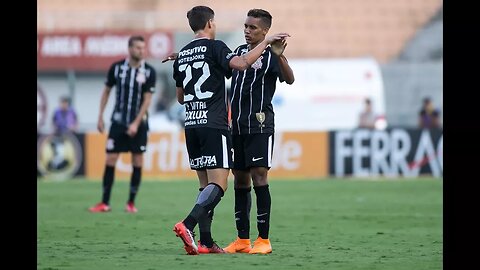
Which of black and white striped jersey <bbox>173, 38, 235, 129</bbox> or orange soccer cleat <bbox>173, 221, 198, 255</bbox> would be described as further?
black and white striped jersey <bbox>173, 38, 235, 129</bbox>

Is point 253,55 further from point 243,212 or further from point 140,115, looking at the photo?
point 140,115

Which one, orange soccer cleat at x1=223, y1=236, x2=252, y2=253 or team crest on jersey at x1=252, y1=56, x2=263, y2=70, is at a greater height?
team crest on jersey at x1=252, y1=56, x2=263, y2=70

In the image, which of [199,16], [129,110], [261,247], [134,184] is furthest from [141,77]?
[261,247]

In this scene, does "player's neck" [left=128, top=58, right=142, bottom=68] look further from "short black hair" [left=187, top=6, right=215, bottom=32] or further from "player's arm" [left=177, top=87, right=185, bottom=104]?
"short black hair" [left=187, top=6, right=215, bottom=32]

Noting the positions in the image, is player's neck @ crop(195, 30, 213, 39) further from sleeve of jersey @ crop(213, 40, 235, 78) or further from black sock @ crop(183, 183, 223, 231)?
black sock @ crop(183, 183, 223, 231)

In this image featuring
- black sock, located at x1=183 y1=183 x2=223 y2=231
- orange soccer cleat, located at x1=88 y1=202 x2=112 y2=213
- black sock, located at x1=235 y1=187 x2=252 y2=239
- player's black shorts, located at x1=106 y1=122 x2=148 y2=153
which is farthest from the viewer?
player's black shorts, located at x1=106 y1=122 x2=148 y2=153

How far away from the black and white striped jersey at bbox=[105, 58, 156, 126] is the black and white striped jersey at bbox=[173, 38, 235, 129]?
17.4ft

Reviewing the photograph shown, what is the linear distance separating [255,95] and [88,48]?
24.7 m

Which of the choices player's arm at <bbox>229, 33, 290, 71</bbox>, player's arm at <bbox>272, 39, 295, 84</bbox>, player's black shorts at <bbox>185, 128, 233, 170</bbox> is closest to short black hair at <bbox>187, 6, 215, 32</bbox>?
player's arm at <bbox>229, 33, 290, 71</bbox>

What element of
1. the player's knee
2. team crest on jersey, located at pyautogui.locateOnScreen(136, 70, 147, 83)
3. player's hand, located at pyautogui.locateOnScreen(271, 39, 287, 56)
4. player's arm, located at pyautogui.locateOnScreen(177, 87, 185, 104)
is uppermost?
team crest on jersey, located at pyautogui.locateOnScreen(136, 70, 147, 83)

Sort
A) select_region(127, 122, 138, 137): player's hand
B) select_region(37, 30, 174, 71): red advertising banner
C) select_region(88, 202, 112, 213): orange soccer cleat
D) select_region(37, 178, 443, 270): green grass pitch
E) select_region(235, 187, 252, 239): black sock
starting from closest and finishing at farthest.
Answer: select_region(37, 178, 443, 270): green grass pitch
select_region(235, 187, 252, 239): black sock
select_region(127, 122, 138, 137): player's hand
select_region(88, 202, 112, 213): orange soccer cleat
select_region(37, 30, 174, 71): red advertising banner

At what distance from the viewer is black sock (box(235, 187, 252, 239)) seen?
396 inches

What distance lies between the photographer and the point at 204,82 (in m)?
9.75
